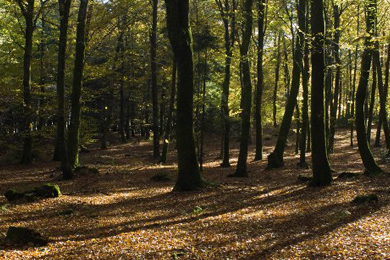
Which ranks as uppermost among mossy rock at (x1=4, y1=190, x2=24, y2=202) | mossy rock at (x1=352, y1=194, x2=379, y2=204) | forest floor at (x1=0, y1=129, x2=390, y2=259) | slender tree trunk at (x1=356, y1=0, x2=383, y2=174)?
slender tree trunk at (x1=356, y1=0, x2=383, y2=174)

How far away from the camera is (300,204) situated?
942 cm

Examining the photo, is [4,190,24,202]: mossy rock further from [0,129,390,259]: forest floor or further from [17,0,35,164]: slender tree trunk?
[17,0,35,164]: slender tree trunk

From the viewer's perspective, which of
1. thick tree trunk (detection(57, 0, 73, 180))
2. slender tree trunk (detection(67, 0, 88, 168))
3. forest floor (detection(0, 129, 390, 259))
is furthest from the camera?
slender tree trunk (detection(67, 0, 88, 168))

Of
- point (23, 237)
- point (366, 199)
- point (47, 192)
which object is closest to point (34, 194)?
point (47, 192)

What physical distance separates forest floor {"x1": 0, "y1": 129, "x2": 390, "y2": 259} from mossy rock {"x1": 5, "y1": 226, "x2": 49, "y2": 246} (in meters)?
0.18

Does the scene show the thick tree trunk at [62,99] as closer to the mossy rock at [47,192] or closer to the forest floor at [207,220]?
the forest floor at [207,220]

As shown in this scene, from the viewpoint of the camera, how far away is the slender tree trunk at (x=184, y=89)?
432 inches

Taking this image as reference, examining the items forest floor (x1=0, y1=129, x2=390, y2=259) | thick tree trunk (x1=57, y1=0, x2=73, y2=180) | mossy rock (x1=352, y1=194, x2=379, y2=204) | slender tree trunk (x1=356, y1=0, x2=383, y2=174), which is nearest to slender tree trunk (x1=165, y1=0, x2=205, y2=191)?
forest floor (x1=0, y1=129, x2=390, y2=259)

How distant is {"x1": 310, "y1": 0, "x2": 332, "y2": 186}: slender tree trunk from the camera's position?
1097 centimetres

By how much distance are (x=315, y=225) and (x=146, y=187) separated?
7595 millimetres

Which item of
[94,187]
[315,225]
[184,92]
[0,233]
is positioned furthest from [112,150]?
[315,225]

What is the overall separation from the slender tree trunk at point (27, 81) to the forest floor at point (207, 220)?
3.44m

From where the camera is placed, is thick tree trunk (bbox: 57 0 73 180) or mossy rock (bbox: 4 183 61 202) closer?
mossy rock (bbox: 4 183 61 202)

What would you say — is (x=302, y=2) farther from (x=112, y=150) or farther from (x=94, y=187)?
(x=112, y=150)
